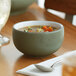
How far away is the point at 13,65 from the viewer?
2.53 ft

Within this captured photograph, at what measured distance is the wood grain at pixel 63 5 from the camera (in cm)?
145

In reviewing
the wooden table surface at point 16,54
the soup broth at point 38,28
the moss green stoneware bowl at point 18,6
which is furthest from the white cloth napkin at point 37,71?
the moss green stoneware bowl at point 18,6

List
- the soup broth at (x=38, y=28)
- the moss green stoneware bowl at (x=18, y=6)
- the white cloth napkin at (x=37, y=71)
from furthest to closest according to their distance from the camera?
the moss green stoneware bowl at (x=18, y=6)
the soup broth at (x=38, y=28)
the white cloth napkin at (x=37, y=71)

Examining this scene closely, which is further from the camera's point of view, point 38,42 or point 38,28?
point 38,28

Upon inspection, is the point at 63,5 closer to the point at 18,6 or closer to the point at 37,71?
the point at 18,6

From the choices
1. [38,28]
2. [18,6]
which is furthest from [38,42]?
[18,6]

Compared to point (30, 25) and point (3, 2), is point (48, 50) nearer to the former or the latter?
point (30, 25)

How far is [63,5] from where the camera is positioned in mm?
1513

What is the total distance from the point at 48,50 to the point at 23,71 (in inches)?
5.5

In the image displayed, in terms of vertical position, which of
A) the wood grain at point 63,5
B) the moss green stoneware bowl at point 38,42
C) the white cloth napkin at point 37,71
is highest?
the moss green stoneware bowl at point 38,42

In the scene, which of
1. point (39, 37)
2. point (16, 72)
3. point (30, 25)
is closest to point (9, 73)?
point (16, 72)

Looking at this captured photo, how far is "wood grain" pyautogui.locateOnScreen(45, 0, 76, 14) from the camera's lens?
1.45 m

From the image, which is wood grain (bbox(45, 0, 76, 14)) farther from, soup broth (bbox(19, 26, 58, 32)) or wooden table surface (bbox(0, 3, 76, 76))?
soup broth (bbox(19, 26, 58, 32))

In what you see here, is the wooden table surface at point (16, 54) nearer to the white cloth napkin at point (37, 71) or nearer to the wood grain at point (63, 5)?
the white cloth napkin at point (37, 71)
